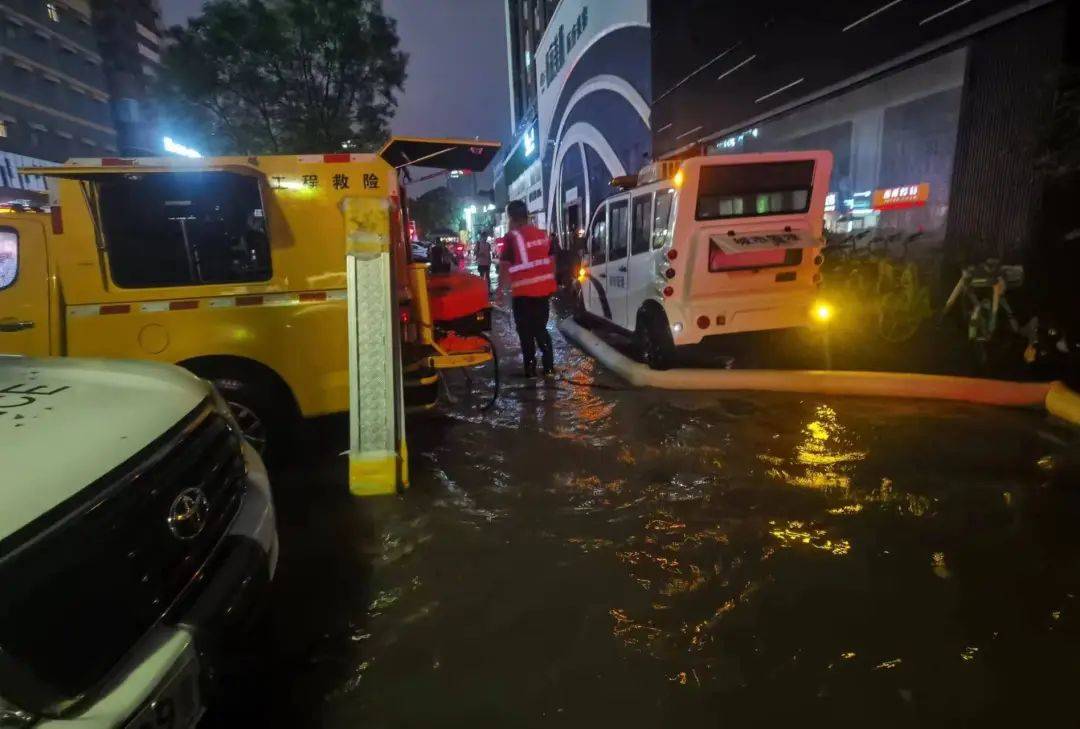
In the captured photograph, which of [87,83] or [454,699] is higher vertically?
[87,83]

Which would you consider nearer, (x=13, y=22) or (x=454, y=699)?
(x=454, y=699)

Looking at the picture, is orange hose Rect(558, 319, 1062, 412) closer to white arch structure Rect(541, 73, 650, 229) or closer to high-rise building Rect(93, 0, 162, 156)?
high-rise building Rect(93, 0, 162, 156)

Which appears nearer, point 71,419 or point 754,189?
point 71,419

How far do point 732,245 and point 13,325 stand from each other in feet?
18.2

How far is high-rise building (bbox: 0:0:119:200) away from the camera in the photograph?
31375mm

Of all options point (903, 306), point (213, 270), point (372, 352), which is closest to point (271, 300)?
point (213, 270)

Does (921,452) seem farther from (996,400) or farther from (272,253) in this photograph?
(272,253)

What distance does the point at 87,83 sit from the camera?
3891 centimetres

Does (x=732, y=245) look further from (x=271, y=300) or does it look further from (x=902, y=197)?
(x=902, y=197)

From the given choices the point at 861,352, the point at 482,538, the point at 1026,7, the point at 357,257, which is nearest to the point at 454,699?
the point at 482,538

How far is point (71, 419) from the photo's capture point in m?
1.81

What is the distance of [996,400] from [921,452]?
145cm

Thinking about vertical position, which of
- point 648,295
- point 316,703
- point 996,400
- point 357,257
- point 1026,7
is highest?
point 1026,7

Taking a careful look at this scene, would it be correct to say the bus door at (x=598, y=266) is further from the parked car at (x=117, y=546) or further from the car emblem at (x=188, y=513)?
the car emblem at (x=188, y=513)
